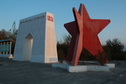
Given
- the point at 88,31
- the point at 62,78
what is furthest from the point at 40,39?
the point at 62,78

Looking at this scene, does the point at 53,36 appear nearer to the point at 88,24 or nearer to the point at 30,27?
the point at 30,27

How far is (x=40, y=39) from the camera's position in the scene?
70.8 ft

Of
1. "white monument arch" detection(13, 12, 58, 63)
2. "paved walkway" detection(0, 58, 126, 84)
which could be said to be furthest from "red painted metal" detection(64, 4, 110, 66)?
"white monument arch" detection(13, 12, 58, 63)

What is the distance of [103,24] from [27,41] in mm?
14347

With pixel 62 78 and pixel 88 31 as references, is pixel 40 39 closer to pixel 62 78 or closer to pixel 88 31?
pixel 88 31

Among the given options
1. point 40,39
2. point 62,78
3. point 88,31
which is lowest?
point 62,78

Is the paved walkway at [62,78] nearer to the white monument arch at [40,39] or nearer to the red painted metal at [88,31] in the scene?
the red painted metal at [88,31]

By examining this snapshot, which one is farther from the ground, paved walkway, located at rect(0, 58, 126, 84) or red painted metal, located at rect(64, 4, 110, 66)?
red painted metal, located at rect(64, 4, 110, 66)

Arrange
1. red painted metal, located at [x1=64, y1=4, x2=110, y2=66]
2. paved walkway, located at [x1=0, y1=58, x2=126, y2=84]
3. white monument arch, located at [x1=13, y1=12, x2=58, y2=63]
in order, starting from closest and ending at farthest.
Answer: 1. paved walkway, located at [x1=0, y1=58, x2=126, y2=84]
2. red painted metal, located at [x1=64, y1=4, x2=110, y2=66]
3. white monument arch, located at [x1=13, y1=12, x2=58, y2=63]

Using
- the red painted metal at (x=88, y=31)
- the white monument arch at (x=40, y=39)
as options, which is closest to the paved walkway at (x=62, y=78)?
the red painted metal at (x=88, y=31)

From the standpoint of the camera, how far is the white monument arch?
2096 centimetres

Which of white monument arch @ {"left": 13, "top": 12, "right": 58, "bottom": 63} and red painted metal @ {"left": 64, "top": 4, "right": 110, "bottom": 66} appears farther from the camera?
white monument arch @ {"left": 13, "top": 12, "right": 58, "bottom": 63}

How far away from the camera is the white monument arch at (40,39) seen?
20962 mm

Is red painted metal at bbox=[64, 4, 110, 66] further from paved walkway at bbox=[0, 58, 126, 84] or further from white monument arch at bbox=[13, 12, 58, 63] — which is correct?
white monument arch at bbox=[13, 12, 58, 63]
